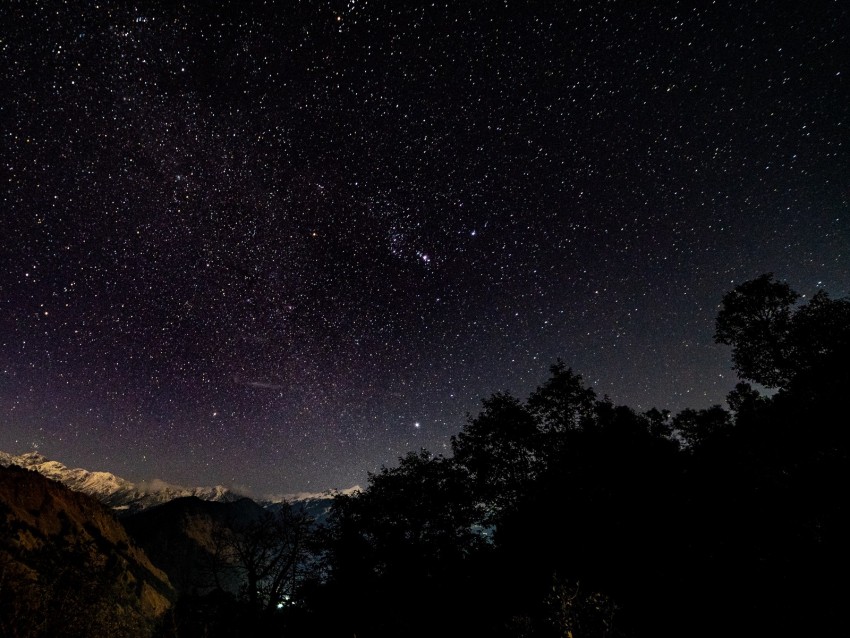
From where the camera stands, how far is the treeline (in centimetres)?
1337

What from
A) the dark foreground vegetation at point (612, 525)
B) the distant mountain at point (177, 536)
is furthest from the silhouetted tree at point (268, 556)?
the distant mountain at point (177, 536)

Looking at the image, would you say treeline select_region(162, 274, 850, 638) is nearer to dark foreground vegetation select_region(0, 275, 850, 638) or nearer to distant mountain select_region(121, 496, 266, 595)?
dark foreground vegetation select_region(0, 275, 850, 638)

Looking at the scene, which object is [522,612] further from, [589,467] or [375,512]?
[375,512]

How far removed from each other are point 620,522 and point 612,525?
43 cm

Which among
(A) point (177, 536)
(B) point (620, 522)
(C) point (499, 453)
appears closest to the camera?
(B) point (620, 522)

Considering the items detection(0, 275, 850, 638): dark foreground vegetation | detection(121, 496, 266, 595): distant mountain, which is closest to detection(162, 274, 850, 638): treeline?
detection(0, 275, 850, 638): dark foreground vegetation

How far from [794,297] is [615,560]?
19.8 metres

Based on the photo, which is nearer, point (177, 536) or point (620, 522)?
point (620, 522)

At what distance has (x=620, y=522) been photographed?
1903 cm

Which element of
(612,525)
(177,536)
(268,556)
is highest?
(612,525)

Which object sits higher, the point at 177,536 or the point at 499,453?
the point at 499,453

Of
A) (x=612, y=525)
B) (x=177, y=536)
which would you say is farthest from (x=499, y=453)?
(x=177, y=536)

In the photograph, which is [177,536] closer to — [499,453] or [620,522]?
[499,453]

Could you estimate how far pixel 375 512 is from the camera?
31984 mm
